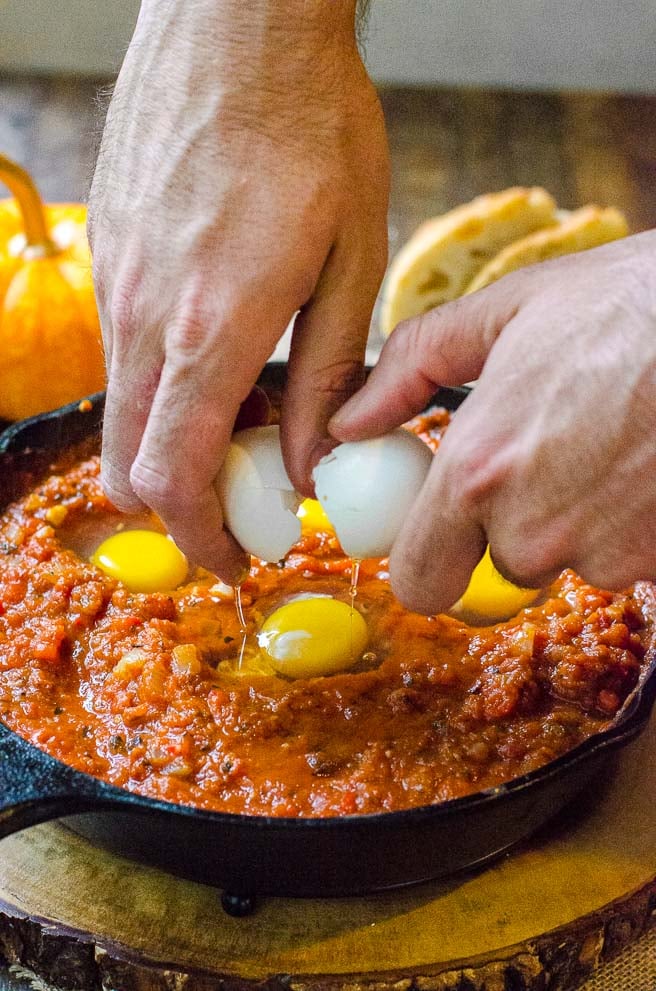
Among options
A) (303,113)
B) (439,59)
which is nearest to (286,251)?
(303,113)

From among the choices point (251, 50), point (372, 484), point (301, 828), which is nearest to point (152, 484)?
point (372, 484)

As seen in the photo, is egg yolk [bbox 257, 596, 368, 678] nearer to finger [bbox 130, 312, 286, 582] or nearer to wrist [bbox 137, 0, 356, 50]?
finger [bbox 130, 312, 286, 582]

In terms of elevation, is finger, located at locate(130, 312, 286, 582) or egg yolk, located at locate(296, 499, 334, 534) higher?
finger, located at locate(130, 312, 286, 582)

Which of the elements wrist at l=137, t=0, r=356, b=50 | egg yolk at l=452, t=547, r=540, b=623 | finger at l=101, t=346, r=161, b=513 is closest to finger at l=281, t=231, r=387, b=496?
finger at l=101, t=346, r=161, b=513

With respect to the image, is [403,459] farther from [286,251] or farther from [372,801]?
[372,801]

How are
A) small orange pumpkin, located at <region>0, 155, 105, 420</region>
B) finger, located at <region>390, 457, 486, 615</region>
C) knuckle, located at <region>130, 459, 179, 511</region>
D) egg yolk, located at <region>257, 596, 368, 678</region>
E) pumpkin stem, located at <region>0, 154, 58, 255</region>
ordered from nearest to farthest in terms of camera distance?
finger, located at <region>390, 457, 486, 615</region> < knuckle, located at <region>130, 459, 179, 511</region> < egg yolk, located at <region>257, 596, 368, 678</region> < pumpkin stem, located at <region>0, 154, 58, 255</region> < small orange pumpkin, located at <region>0, 155, 105, 420</region>

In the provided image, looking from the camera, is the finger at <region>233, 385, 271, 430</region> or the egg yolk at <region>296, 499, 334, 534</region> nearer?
the finger at <region>233, 385, 271, 430</region>

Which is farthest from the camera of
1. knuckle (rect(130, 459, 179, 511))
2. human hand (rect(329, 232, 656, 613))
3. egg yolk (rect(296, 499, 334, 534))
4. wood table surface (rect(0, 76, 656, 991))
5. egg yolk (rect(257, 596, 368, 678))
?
wood table surface (rect(0, 76, 656, 991))

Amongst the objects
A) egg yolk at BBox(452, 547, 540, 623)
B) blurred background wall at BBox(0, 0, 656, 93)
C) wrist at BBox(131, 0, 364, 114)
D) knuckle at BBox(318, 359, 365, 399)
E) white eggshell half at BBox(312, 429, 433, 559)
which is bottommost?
blurred background wall at BBox(0, 0, 656, 93)

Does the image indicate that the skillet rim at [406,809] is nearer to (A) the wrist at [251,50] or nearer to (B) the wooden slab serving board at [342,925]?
(B) the wooden slab serving board at [342,925]
